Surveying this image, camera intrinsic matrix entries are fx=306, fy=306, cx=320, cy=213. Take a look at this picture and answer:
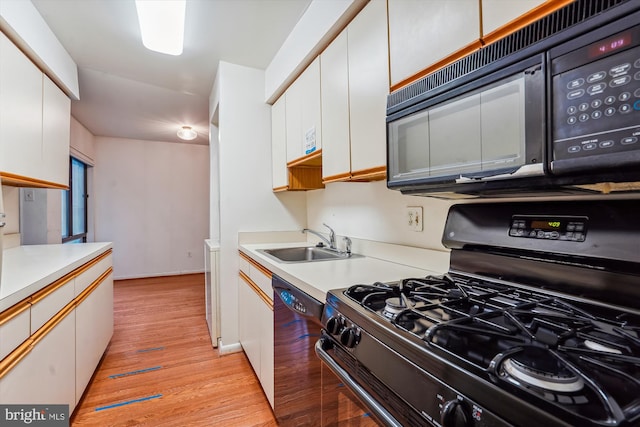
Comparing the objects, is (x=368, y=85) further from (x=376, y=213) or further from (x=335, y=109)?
(x=376, y=213)

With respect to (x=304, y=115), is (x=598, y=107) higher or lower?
lower

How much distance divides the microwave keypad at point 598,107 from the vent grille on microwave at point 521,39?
0.11m

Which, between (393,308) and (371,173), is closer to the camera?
(393,308)

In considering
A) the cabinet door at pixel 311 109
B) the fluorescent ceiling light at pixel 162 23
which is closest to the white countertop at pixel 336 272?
the cabinet door at pixel 311 109

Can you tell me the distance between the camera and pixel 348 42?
1.46 meters

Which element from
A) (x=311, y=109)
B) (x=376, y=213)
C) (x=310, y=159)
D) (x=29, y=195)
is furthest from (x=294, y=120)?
(x=29, y=195)

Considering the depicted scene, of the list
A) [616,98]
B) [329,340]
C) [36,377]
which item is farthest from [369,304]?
[36,377]

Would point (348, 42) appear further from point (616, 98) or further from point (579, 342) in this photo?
point (579, 342)

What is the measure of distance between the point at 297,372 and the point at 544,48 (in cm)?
129

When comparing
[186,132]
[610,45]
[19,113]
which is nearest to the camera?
[610,45]

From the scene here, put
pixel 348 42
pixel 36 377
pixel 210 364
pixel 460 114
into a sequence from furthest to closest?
pixel 210 364, pixel 348 42, pixel 36 377, pixel 460 114

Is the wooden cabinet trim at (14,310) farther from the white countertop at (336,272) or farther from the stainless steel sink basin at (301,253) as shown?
the stainless steel sink basin at (301,253)

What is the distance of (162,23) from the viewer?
1.76 metres

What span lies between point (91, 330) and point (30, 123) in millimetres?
1335
